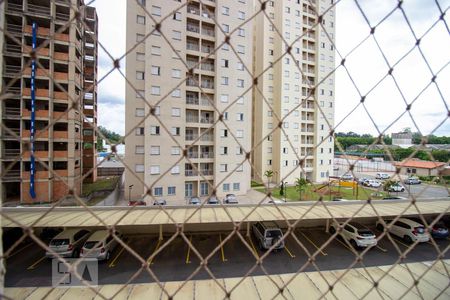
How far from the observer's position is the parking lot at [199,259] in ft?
7.19

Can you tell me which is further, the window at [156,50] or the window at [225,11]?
the window at [225,11]

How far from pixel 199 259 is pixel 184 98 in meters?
4.32

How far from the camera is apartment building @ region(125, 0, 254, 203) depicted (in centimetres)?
538

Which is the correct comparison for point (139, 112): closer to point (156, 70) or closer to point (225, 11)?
point (156, 70)

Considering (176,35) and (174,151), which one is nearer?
(174,151)

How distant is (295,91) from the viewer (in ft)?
26.2

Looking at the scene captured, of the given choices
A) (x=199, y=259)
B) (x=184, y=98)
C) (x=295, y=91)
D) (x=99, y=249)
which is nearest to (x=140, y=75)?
(x=184, y=98)

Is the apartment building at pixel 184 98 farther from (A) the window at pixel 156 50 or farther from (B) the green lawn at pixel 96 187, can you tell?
(B) the green lawn at pixel 96 187

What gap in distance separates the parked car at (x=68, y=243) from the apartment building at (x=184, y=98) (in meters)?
2.43

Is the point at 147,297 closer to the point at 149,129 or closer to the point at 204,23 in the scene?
the point at 149,129

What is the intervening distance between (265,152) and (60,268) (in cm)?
691

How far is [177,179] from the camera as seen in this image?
564cm

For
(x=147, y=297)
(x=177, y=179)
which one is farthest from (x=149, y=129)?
(x=147, y=297)

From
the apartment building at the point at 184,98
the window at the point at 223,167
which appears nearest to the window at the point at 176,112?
the apartment building at the point at 184,98
